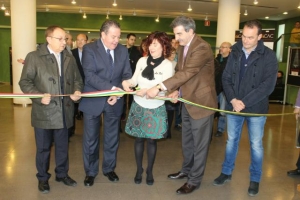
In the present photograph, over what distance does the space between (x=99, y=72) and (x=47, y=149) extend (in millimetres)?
978

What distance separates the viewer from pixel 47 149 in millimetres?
3145

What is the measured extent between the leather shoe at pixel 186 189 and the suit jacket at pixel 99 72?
108 centimetres

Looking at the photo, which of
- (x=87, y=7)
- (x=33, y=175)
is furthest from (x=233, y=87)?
(x=87, y=7)

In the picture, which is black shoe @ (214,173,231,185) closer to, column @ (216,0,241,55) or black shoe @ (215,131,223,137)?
black shoe @ (215,131,223,137)

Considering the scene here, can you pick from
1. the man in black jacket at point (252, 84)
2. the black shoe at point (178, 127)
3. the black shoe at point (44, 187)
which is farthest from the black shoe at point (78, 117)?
the man in black jacket at point (252, 84)

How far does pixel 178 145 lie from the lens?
5078 mm

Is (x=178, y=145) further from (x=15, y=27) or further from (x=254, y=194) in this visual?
(x=15, y=27)

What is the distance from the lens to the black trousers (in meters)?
3.10

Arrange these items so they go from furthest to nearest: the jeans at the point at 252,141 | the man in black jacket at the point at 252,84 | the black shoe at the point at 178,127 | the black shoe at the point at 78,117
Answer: the black shoe at the point at 78,117, the black shoe at the point at 178,127, the jeans at the point at 252,141, the man in black jacket at the point at 252,84

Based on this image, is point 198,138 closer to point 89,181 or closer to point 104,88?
point 104,88

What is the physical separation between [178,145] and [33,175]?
2403mm

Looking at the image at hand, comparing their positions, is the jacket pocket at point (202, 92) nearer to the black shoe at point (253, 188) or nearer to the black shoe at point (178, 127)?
the black shoe at point (253, 188)

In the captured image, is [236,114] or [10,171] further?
[10,171]

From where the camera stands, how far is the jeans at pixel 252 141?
3188 millimetres
